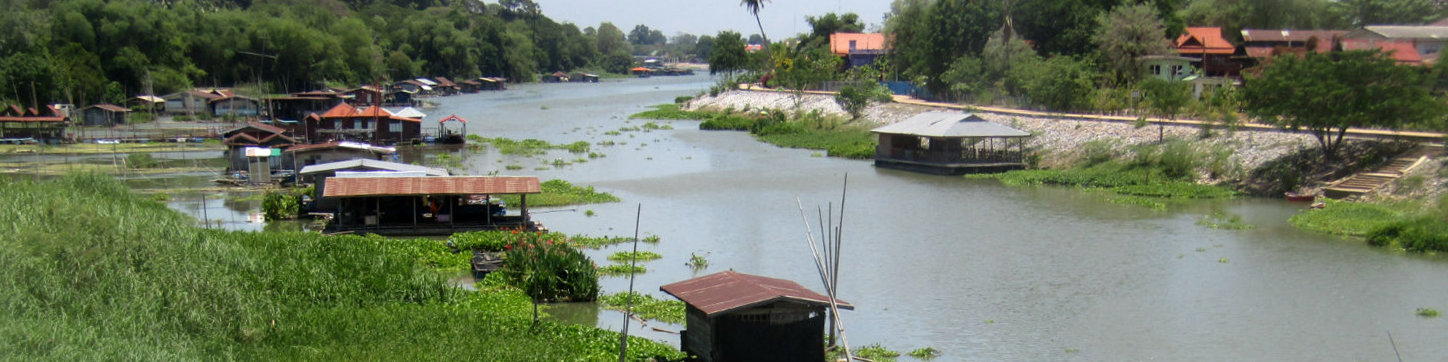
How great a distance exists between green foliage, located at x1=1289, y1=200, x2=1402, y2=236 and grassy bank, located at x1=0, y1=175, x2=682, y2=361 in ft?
60.6

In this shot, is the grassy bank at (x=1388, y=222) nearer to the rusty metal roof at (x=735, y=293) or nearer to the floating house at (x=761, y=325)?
the rusty metal roof at (x=735, y=293)

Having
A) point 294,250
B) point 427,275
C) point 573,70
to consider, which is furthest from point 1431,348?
point 573,70

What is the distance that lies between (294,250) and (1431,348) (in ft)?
59.0

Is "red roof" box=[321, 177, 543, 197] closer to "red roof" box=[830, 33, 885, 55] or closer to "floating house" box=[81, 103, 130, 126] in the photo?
"floating house" box=[81, 103, 130, 126]

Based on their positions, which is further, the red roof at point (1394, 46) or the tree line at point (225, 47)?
the tree line at point (225, 47)

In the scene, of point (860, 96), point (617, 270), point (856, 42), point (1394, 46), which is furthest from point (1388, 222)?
point (856, 42)

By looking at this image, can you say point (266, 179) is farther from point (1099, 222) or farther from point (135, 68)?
point (135, 68)

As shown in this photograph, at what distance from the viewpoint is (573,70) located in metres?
177

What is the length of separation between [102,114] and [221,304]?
52.2 m

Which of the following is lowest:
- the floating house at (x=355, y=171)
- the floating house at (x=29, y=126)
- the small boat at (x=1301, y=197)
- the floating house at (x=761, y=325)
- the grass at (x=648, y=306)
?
the grass at (x=648, y=306)

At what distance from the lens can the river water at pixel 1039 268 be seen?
17391 millimetres

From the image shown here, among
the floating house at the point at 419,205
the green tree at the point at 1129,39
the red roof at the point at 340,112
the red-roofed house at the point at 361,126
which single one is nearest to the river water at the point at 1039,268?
the floating house at the point at 419,205

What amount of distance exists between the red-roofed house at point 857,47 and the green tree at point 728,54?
1336 cm

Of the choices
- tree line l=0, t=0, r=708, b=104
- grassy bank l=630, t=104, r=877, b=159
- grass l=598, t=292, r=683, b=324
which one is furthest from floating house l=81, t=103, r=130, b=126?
grass l=598, t=292, r=683, b=324
